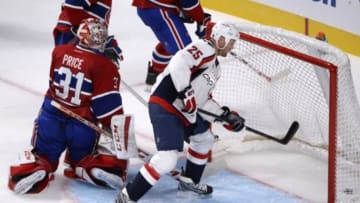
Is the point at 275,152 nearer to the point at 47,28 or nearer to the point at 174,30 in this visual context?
the point at 174,30

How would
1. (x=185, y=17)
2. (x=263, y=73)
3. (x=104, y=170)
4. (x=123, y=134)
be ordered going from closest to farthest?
(x=123, y=134) → (x=104, y=170) → (x=263, y=73) → (x=185, y=17)

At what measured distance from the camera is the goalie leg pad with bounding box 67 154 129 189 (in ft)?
13.1

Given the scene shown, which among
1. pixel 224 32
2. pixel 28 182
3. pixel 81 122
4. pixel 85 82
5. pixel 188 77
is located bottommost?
pixel 28 182

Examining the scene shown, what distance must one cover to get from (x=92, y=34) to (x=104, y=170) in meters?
0.59

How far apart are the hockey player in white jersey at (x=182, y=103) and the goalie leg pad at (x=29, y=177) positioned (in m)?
0.41

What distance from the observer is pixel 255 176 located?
4.26m

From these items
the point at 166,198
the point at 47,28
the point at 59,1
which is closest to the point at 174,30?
the point at 166,198

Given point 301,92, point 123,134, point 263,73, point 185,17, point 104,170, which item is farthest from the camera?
point 185,17

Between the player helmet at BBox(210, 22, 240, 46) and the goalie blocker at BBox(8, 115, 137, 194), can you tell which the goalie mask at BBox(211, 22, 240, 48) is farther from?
the goalie blocker at BBox(8, 115, 137, 194)

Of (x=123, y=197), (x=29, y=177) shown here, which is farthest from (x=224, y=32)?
(x=29, y=177)

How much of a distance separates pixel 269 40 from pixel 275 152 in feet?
2.72

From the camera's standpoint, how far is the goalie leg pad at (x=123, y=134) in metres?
3.90

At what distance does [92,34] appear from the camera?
3.97m

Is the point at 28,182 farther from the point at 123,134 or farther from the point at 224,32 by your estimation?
the point at 224,32
